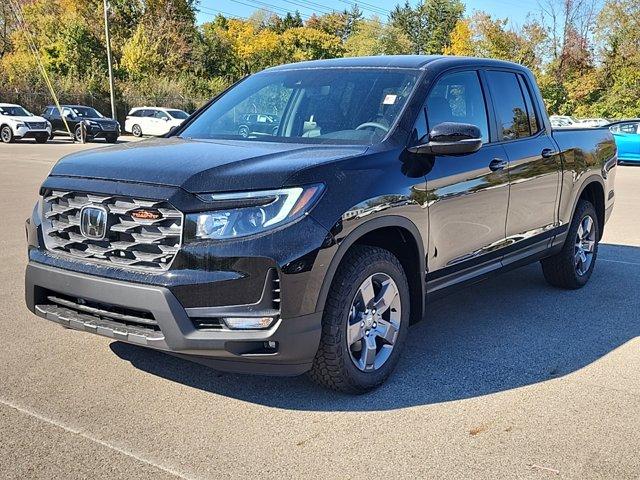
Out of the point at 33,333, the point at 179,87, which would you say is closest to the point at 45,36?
the point at 179,87

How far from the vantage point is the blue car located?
21.6 metres

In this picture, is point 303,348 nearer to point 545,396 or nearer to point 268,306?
point 268,306

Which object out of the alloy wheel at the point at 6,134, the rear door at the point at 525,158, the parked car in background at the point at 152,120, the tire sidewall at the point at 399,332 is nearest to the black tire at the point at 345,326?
the tire sidewall at the point at 399,332

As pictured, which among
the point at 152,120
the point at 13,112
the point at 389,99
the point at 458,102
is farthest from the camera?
the point at 152,120

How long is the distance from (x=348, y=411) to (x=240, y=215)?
1.20 metres

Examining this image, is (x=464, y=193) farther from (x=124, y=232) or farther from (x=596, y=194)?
(x=596, y=194)

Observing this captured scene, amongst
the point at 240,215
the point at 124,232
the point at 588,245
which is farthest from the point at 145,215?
the point at 588,245

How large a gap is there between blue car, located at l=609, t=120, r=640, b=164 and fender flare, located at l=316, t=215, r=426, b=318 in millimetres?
19495

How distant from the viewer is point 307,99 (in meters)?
4.79

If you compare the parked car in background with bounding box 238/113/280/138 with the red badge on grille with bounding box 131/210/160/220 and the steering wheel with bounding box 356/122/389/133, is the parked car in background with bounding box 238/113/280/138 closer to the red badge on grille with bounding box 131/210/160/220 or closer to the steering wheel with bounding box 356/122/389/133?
the steering wheel with bounding box 356/122/389/133

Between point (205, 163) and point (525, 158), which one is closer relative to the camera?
point (205, 163)

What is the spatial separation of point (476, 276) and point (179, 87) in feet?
139

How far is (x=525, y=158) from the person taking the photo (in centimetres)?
527

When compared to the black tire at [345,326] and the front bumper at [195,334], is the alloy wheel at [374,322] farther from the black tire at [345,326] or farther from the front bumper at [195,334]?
the front bumper at [195,334]
